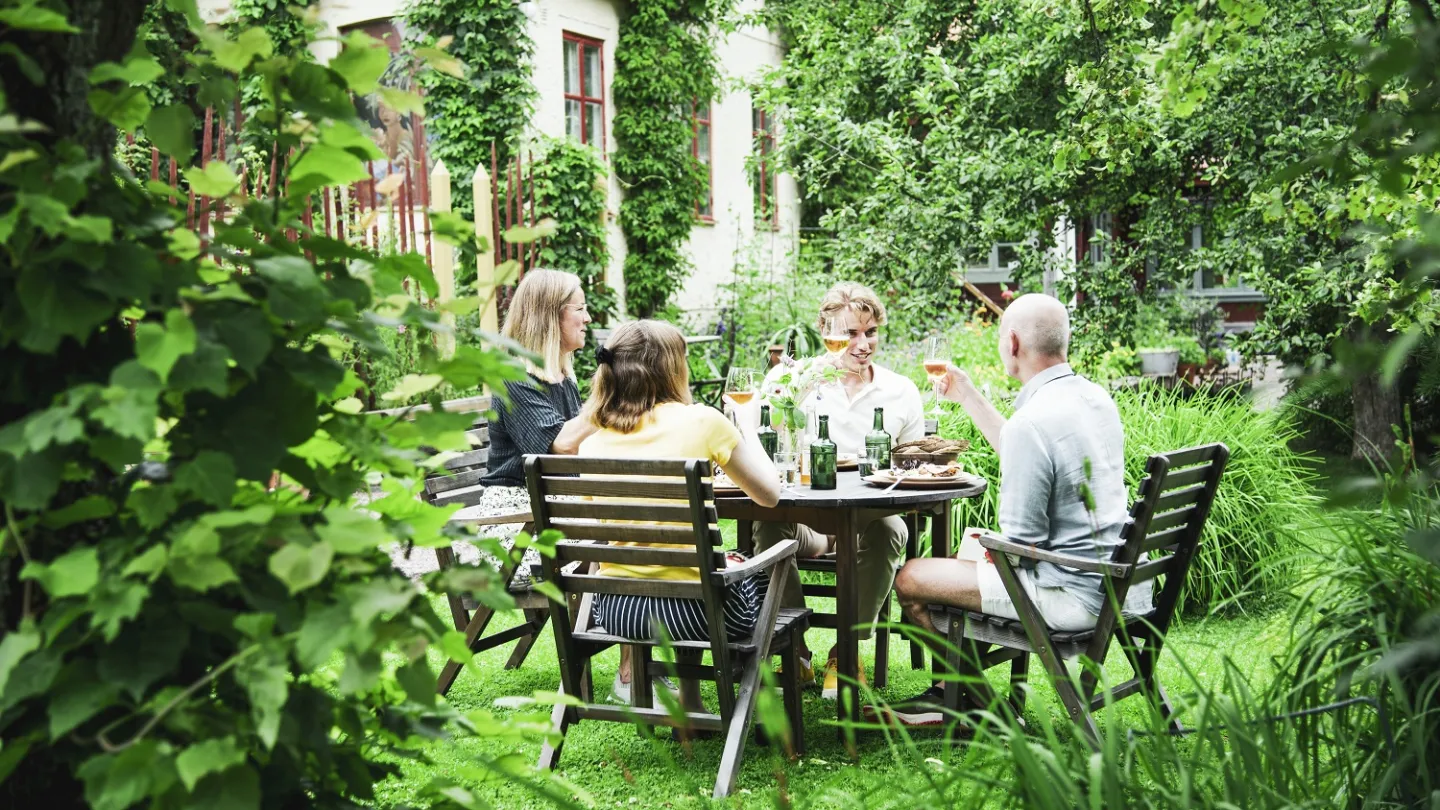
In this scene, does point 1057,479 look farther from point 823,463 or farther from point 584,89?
point 584,89

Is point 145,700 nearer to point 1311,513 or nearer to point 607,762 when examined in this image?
point 607,762

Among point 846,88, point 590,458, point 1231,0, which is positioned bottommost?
point 590,458

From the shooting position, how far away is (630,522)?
3.82 meters

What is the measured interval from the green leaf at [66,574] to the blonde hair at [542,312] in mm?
4034

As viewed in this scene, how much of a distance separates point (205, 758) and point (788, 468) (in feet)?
11.8

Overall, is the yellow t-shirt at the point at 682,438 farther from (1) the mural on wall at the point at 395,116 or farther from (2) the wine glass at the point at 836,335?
(1) the mural on wall at the point at 395,116

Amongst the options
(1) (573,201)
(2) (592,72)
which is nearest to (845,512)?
(1) (573,201)

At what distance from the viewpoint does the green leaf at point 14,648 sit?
1175 mm

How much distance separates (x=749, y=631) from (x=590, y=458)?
28.1 inches

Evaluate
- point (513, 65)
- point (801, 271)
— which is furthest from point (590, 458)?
point (801, 271)

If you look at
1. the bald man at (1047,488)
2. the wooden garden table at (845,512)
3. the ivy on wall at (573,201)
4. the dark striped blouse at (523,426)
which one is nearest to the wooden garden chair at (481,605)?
the dark striped blouse at (523,426)

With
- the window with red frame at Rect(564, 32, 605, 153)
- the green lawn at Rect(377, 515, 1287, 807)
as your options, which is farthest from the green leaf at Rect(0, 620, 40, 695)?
the window with red frame at Rect(564, 32, 605, 153)

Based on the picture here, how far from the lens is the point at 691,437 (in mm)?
3900

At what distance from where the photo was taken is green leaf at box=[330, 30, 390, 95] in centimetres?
137
